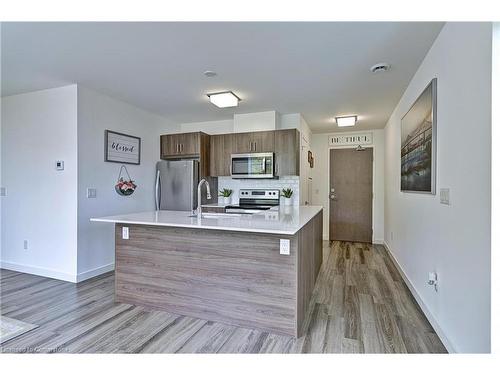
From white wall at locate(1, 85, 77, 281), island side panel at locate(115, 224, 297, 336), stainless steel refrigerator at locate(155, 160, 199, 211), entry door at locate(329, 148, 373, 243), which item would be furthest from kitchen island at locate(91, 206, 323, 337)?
entry door at locate(329, 148, 373, 243)

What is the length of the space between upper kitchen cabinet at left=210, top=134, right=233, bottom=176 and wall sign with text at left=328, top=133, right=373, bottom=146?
8.64ft

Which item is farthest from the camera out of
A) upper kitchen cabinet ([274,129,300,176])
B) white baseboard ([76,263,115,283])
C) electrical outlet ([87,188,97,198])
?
upper kitchen cabinet ([274,129,300,176])

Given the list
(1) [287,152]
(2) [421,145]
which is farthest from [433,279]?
(1) [287,152]

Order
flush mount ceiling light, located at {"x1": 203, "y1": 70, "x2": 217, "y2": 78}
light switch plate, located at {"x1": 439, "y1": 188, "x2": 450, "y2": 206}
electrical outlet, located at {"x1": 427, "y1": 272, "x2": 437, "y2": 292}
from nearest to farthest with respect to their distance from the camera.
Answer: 1. light switch plate, located at {"x1": 439, "y1": 188, "x2": 450, "y2": 206}
2. electrical outlet, located at {"x1": 427, "y1": 272, "x2": 437, "y2": 292}
3. flush mount ceiling light, located at {"x1": 203, "y1": 70, "x2": 217, "y2": 78}

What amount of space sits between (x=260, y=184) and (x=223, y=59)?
8.03 ft

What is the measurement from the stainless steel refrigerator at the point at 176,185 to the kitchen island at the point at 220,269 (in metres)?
1.66

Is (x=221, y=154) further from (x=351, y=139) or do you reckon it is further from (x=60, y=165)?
(x=351, y=139)

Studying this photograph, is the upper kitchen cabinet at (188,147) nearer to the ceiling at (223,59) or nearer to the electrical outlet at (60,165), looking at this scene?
the ceiling at (223,59)

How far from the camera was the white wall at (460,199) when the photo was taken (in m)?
1.40

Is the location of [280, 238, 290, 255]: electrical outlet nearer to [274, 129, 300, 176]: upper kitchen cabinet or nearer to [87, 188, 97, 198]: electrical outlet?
[274, 129, 300, 176]: upper kitchen cabinet

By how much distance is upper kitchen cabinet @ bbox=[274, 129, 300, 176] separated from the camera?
13.6ft

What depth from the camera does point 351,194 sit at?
5.90 meters
